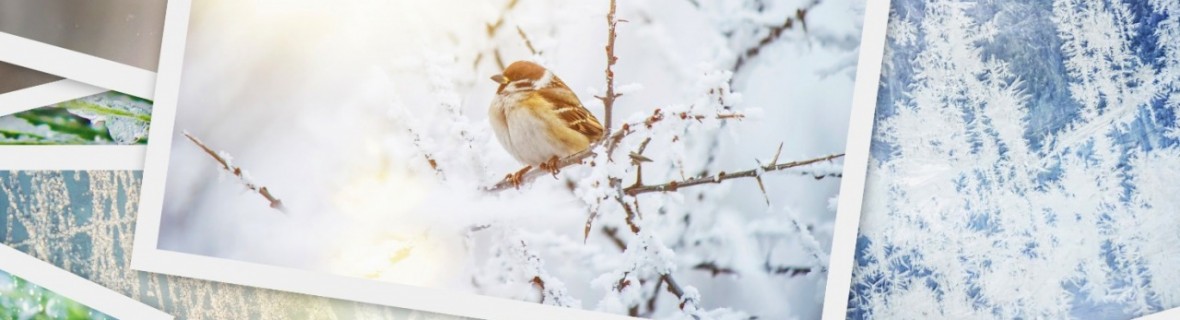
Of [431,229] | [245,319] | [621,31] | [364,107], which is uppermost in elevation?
[621,31]

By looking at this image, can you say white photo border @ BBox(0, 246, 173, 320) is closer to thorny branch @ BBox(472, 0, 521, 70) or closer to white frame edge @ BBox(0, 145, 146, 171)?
white frame edge @ BBox(0, 145, 146, 171)

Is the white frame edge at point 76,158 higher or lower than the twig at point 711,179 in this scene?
lower

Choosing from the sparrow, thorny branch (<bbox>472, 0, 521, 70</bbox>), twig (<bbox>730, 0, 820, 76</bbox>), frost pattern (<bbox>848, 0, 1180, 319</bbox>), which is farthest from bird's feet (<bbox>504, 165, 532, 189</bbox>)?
frost pattern (<bbox>848, 0, 1180, 319</bbox>)

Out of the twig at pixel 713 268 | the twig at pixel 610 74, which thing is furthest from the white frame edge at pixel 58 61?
the twig at pixel 713 268

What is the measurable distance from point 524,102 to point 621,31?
0.12 meters

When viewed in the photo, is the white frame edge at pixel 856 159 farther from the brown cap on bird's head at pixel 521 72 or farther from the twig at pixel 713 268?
the brown cap on bird's head at pixel 521 72

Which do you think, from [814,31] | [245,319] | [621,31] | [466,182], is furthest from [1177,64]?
[245,319]

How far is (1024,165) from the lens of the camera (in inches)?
39.6

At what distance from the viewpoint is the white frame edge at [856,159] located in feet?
3.23

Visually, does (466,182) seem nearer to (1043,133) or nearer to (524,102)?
(524,102)

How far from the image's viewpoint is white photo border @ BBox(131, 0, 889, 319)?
98 cm

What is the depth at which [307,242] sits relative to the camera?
99cm

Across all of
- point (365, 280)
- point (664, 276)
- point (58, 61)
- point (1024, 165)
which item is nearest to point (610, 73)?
point (664, 276)

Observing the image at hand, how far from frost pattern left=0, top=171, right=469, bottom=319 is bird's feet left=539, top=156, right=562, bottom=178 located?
18 centimetres
